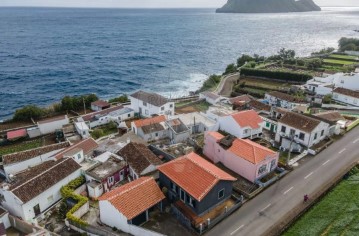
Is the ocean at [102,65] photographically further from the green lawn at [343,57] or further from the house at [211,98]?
the green lawn at [343,57]

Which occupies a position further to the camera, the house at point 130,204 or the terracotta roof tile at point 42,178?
the terracotta roof tile at point 42,178

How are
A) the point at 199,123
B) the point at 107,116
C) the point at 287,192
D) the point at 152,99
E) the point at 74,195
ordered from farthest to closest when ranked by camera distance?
the point at 152,99
the point at 107,116
the point at 199,123
the point at 287,192
the point at 74,195

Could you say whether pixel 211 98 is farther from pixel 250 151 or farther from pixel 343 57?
pixel 343 57

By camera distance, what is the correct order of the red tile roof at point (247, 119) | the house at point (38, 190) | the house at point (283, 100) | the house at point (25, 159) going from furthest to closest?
the house at point (283, 100) < the red tile roof at point (247, 119) < the house at point (25, 159) < the house at point (38, 190)

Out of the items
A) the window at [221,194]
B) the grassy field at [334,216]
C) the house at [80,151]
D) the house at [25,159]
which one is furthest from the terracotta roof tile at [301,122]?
the house at [25,159]

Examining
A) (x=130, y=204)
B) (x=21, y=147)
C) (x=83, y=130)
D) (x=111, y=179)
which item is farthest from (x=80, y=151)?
(x=21, y=147)

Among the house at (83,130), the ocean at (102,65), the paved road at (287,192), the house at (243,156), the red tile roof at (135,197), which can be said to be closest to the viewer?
the red tile roof at (135,197)
